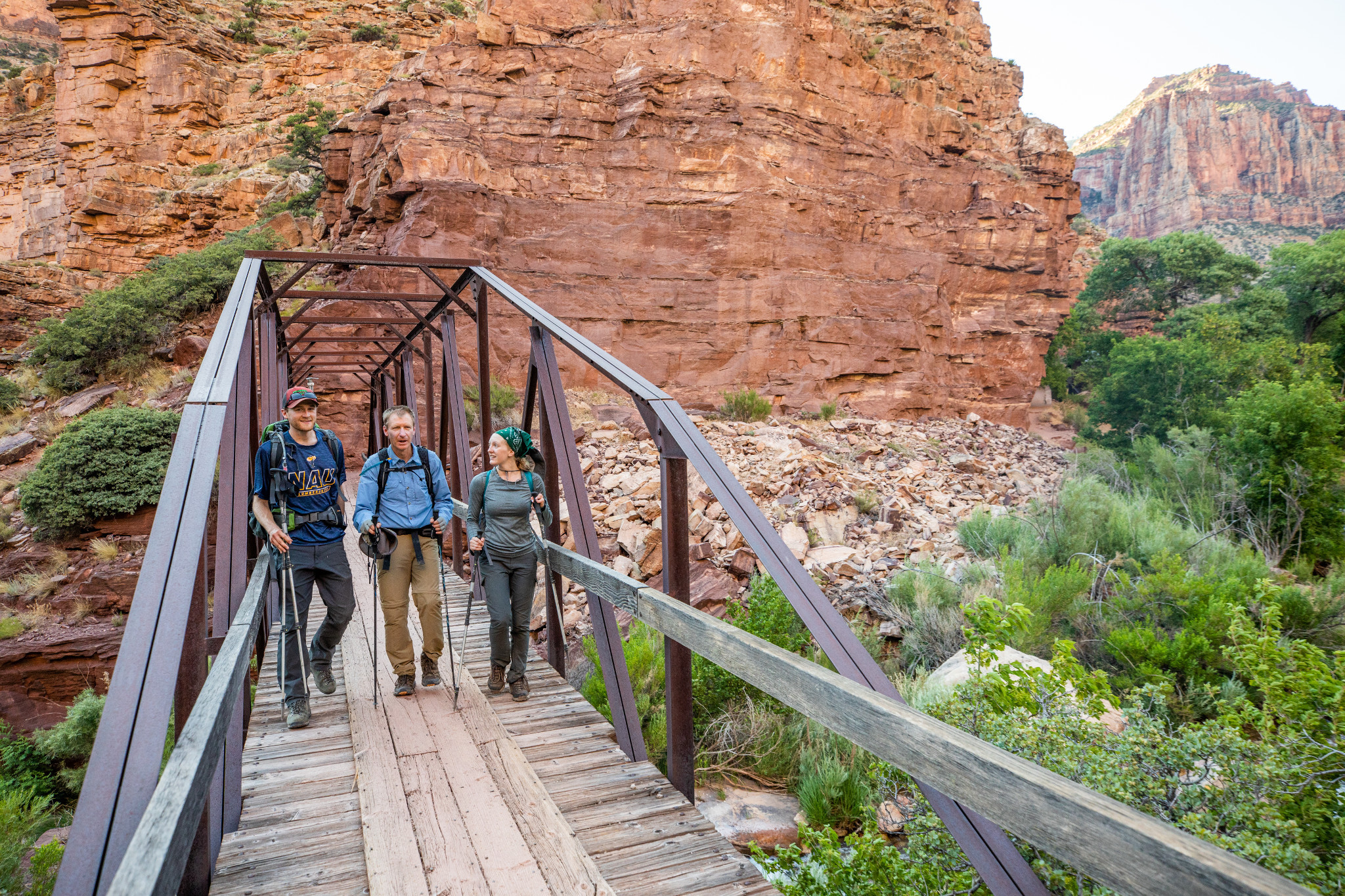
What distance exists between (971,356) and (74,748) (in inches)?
1047

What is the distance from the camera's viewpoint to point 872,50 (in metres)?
26.8

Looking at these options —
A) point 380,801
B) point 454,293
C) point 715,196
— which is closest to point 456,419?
point 454,293

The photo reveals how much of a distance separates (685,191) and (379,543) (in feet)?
62.8

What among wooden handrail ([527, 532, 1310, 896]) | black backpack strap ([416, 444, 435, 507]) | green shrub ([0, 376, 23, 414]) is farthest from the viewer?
green shrub ([0, 376, 23, 414])

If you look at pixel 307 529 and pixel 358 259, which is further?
pixel 358 259

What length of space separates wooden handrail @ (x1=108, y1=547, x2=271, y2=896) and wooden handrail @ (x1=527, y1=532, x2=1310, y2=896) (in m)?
1.53

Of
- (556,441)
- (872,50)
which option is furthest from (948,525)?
(872,50)

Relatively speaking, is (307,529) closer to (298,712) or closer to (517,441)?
(298,712)

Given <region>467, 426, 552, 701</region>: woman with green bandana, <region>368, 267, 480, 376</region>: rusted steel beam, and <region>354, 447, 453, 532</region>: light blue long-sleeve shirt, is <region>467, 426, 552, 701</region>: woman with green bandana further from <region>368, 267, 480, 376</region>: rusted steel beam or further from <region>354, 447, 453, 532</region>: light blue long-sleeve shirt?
<region>368, 267, 480, 376</region>: rusted steel beam

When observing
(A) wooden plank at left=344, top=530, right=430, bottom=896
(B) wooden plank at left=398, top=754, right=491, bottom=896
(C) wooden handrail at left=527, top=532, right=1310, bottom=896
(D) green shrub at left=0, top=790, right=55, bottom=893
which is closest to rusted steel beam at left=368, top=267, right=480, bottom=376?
(A) wooden plank at left=344, top=530, right=430, bottom=896

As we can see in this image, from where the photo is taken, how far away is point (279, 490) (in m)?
3.99

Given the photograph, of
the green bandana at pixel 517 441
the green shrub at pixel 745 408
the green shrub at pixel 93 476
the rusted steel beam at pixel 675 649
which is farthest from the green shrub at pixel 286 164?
the rusted steel beam at pixel 675 649

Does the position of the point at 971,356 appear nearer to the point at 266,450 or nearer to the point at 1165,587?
the point at 1165,587

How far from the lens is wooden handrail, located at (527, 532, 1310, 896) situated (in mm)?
1165
